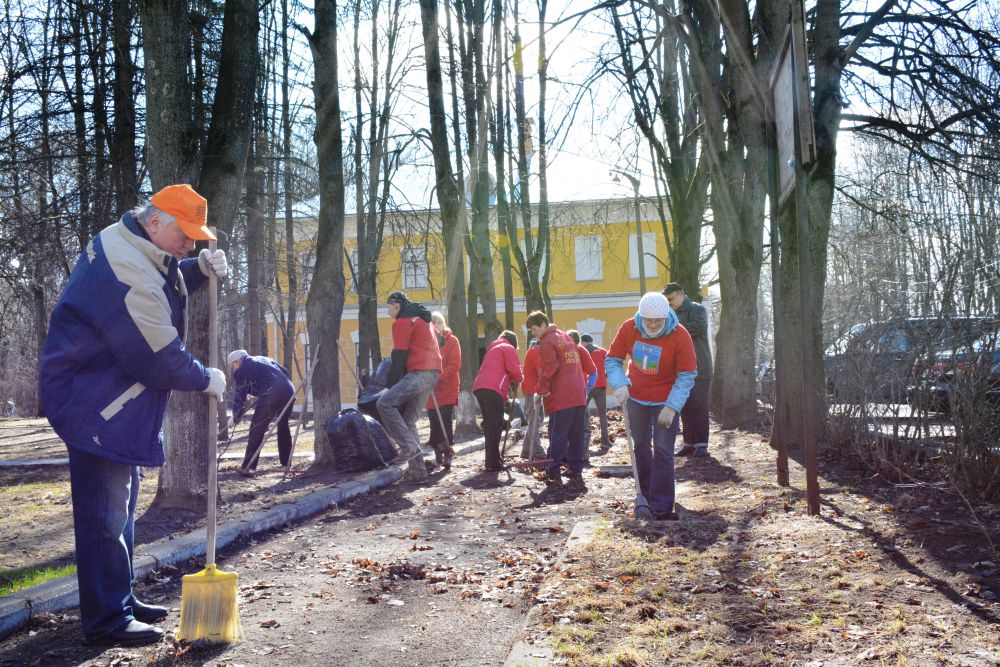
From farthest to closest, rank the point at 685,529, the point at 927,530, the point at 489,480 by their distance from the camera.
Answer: the point at 489,480
the point at 685,529
the point at 927,530

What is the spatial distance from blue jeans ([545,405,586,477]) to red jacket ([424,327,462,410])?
2.63 metres

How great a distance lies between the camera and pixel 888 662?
→ 3.50m

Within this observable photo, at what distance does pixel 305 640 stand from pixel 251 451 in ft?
22.5

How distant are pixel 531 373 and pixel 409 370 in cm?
149

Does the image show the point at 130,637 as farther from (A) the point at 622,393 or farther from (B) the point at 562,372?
(B) the point at 562,372

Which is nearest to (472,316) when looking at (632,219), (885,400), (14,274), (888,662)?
(14,274)

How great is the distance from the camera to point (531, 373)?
10562 mm

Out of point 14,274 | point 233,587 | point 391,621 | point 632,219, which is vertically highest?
point 632,219

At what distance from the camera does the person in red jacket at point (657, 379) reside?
22.6 feet

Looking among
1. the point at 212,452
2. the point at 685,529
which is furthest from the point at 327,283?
the point at 212,452

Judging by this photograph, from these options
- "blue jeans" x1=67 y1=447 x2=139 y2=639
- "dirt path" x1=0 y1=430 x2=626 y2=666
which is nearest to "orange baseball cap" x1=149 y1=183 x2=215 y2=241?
"blue jeans" x1=67 y1=447 x2=139 y2=639

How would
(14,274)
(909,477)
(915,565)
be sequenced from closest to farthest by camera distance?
(915,565) < (909,477) < (14,274)

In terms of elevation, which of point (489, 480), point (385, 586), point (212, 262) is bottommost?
point (489, 480)

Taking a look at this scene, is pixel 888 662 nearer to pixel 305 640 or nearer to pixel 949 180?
pixel 305 640
